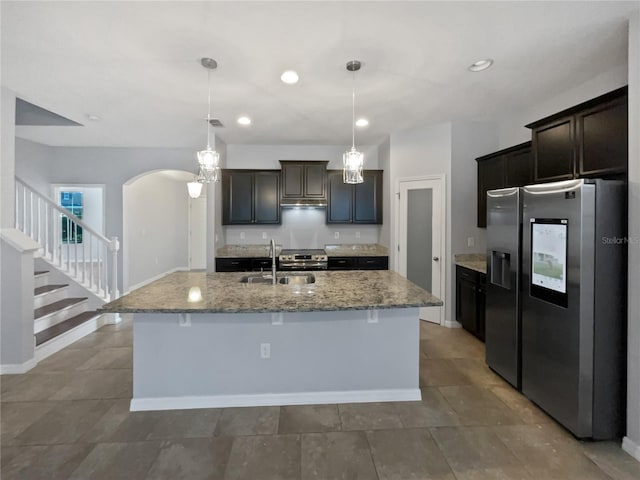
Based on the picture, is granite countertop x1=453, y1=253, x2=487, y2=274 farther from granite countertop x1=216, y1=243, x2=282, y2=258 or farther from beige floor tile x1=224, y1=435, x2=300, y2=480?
beige floor tile x1=224, y1=435, x2=300, y2=480

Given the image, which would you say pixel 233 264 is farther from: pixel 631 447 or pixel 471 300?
pixel 631 447

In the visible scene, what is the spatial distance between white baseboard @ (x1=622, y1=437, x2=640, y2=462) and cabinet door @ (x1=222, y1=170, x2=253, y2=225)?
4.75m

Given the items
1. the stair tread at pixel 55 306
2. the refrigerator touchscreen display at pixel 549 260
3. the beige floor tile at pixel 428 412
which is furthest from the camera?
the stair tread at pixel 55 306

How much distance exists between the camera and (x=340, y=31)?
2.12m

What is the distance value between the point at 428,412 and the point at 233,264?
3.41m

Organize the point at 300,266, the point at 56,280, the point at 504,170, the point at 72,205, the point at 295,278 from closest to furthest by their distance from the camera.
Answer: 1. the point at 295,278
2. the point at 504,170
3. the point at 56,280
4. the point at 300,266
5. the point at 72,205

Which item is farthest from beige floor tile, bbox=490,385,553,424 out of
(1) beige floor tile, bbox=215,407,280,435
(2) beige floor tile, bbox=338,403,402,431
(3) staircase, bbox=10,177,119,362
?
(3) staircase, bbox=10,177,119,362

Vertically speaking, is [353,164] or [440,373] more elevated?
[353,164]

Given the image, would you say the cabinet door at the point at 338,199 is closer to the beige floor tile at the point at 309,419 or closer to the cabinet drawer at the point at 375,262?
the cabinet drawer at the point at 375,262

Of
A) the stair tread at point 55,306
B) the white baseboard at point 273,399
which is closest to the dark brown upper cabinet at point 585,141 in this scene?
the white baseboard at point 273,399

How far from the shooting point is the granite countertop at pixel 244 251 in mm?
4891

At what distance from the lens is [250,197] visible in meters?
5.18

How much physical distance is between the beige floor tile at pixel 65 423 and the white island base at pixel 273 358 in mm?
301

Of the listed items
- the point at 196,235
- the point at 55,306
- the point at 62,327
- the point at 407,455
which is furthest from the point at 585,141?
the point at 196,235
